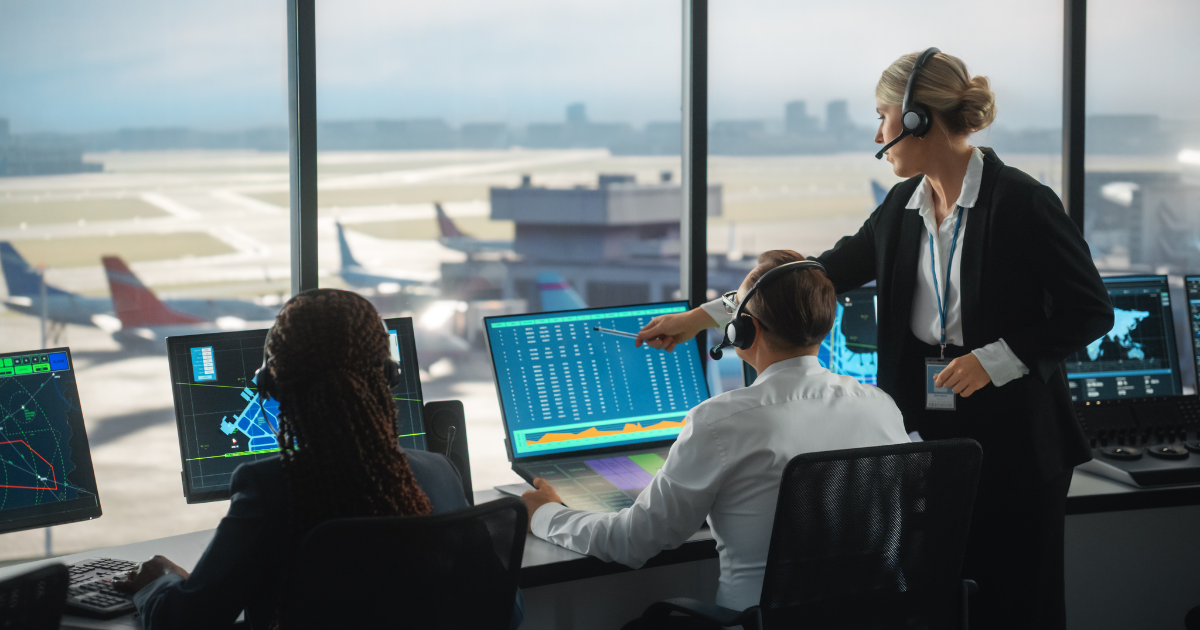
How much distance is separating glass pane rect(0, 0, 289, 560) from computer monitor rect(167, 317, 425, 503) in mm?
19

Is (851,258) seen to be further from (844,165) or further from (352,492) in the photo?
(844,165)

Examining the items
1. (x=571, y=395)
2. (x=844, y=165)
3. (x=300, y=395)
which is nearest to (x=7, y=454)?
(x=300, y=395)

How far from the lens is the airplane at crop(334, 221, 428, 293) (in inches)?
152

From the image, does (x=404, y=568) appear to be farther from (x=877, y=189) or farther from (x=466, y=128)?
(x=466, y=128)

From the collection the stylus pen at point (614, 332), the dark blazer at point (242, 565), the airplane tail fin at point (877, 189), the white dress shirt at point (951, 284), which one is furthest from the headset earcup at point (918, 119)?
the airplane tail fin at point (877, 189)

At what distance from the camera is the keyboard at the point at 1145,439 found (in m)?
2.20

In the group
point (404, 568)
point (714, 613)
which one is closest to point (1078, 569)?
point (714, 613)

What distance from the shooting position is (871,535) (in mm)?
1377

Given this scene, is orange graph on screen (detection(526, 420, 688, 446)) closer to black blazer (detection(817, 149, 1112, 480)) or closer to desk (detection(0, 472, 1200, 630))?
desk (detection(0, 472, 1200, 630))

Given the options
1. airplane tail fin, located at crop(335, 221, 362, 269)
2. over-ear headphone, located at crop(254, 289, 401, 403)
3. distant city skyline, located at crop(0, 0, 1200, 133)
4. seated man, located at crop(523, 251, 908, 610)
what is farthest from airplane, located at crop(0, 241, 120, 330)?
seated man, located at crop(523, 251, 908, 610)

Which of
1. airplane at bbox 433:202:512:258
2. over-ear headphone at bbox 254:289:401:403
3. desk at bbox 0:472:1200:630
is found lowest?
desk at bbox 0:472:1200:630

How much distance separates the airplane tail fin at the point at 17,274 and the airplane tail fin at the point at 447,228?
2.71 m

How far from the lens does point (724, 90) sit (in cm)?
275

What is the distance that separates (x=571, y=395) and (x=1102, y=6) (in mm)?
2526
